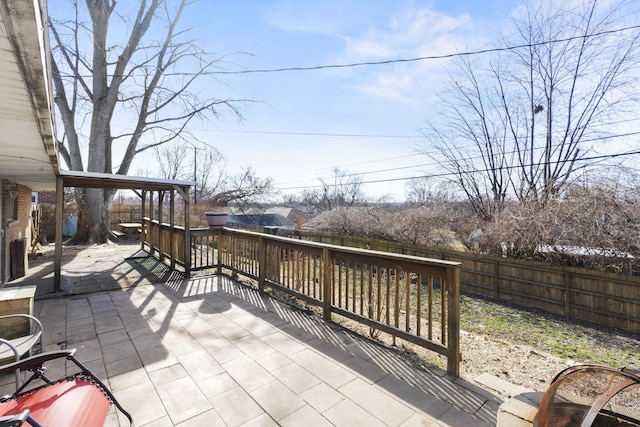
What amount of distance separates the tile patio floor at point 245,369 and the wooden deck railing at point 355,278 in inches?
9.5

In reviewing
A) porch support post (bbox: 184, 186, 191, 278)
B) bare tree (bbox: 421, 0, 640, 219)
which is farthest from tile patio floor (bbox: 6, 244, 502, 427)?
bare tree (bbox: 421, 0, 640, 219)

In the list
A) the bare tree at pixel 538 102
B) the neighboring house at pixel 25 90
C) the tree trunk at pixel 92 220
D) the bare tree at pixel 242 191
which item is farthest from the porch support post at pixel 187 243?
the bare tree at pixel 242 191

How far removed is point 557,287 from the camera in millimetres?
6840

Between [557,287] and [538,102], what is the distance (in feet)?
23.4

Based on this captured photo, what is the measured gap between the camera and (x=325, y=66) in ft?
22.4

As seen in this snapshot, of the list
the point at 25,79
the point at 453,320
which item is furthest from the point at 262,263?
the point at 25,79

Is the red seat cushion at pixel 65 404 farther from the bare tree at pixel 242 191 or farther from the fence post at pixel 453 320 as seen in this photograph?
the bare tree at pixel 242 191

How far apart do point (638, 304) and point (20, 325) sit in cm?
942

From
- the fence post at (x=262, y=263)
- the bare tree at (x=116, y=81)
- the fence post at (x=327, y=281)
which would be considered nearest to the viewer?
the fence post at (x=327, y=281)

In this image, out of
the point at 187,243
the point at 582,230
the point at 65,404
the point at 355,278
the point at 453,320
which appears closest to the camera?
the point at 65,404

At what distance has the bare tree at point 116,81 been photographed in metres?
10.3

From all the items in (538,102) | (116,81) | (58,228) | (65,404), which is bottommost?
(65,404)

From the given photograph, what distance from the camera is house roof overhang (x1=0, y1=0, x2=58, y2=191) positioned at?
3.28 feet

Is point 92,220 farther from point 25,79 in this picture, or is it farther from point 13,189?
point 25,79
